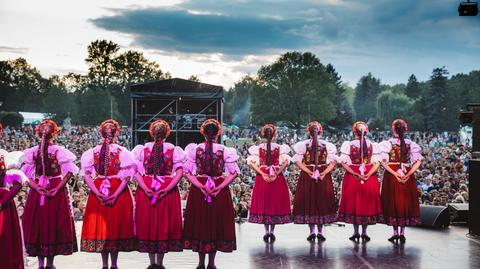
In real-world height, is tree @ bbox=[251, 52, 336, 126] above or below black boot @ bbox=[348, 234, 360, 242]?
above

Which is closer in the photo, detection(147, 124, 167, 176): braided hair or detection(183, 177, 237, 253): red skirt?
detection(147, 124, 167, 176): braided hair

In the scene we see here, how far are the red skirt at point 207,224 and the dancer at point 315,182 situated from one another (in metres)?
2.13

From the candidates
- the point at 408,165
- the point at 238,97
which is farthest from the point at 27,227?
the point at 238,97

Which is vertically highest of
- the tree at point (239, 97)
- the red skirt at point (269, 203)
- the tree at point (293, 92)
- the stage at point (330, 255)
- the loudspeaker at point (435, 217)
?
the tree at point (239, 97)

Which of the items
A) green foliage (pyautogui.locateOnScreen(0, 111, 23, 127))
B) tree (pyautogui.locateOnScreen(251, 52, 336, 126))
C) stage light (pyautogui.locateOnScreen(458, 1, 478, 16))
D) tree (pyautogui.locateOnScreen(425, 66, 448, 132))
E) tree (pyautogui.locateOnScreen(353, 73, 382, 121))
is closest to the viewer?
stage light (pyautogui.locateOnScreen(458, 1, 478, 16))

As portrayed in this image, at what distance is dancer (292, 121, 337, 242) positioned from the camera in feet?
26.9

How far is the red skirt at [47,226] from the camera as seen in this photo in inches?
238

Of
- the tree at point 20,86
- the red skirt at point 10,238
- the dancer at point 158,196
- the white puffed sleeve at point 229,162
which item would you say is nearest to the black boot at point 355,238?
the white puffed sleeve at point 229,162

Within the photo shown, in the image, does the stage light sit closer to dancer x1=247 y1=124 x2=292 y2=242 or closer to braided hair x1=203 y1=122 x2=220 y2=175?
dancer x1=247 y1=124 x2=292 y2=242

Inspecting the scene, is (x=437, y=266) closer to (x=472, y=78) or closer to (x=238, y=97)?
(x=472, y=78)

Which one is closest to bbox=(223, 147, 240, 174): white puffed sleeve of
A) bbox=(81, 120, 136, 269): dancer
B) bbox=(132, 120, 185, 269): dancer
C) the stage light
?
bbox=(132, 120, 185, 269): dancer

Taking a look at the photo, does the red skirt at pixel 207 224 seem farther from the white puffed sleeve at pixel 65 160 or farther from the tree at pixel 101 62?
the tree at pixel 101 62

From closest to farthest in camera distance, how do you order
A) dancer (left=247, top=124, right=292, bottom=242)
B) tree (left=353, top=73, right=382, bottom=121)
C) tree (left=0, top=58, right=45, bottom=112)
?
dancer (left=247, top=124, right=292, bottom=242), tree (left=0, top=58, right=45, bottom=112), tree (left=353, top=73, right=382, bottom=121)

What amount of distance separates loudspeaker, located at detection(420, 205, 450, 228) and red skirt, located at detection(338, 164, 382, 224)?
1.80 metres
